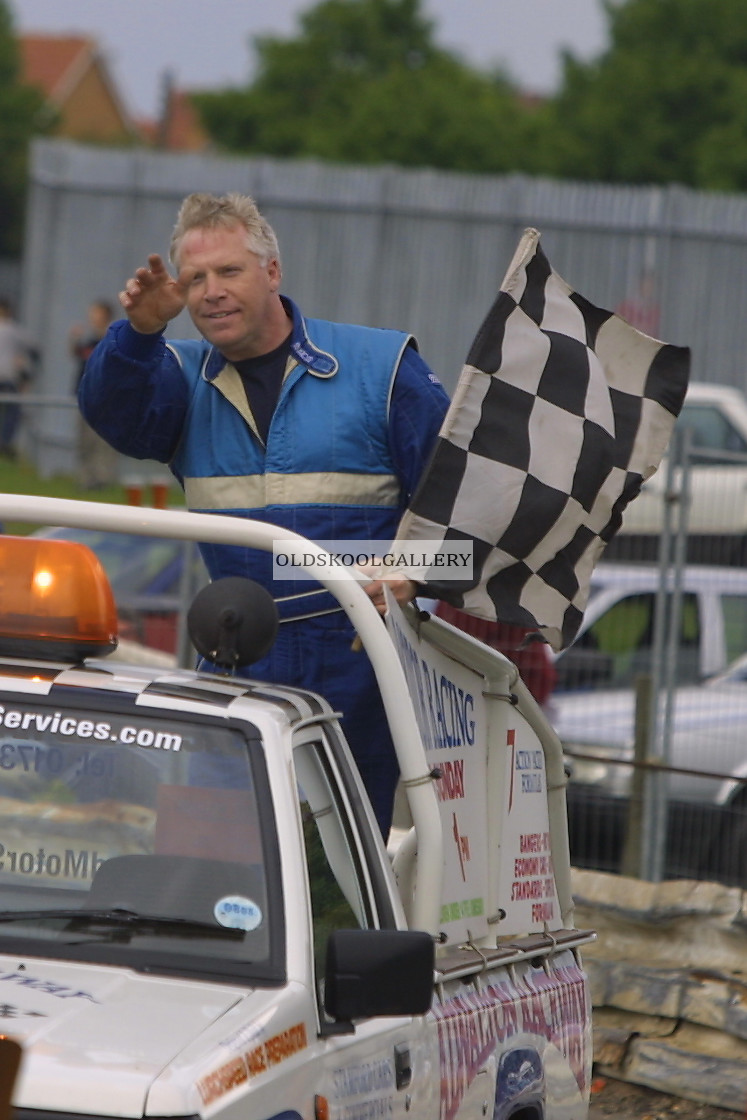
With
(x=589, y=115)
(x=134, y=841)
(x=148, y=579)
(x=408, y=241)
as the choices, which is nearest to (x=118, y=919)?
(x=134, y=841)

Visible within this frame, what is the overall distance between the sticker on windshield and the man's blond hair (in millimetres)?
1788

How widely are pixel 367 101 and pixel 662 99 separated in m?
7.61

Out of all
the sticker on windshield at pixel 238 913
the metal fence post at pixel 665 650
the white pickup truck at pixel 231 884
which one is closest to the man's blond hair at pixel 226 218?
the white pickup truck at pixel 231 884

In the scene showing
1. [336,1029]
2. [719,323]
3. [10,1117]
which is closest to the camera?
[10,1117]

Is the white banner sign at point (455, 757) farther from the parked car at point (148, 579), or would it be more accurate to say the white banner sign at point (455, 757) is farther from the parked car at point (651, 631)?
the parked car at point (651, 631)

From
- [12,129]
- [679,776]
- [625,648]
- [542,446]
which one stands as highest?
[12,129]

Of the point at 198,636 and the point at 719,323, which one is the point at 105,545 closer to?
the point at 198,636

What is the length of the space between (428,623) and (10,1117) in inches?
63.0

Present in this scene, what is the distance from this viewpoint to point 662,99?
43531mm

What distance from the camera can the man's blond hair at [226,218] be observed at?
442 cm

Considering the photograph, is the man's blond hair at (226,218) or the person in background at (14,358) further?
the person in background at (14,358)

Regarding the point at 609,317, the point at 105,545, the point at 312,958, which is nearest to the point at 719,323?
the point at 105,545

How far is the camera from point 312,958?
320cm

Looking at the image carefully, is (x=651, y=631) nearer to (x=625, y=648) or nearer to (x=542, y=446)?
(x=625, y=648)
